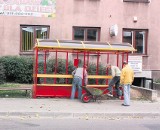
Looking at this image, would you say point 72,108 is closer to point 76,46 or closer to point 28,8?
point 76,46

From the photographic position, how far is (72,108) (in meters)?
13.3

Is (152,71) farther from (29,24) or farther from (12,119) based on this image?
(12,119)

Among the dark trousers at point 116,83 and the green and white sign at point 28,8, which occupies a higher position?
the green and white sign at point 28,8

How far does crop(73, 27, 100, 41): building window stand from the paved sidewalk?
7506mm

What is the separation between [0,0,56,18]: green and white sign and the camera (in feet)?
69.3

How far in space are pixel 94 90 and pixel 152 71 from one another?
344 inches

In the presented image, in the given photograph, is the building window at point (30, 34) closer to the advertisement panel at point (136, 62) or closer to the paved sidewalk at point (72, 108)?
the advertisement panel at point (136, 62)

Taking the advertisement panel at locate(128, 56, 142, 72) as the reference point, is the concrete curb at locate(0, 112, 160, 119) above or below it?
below

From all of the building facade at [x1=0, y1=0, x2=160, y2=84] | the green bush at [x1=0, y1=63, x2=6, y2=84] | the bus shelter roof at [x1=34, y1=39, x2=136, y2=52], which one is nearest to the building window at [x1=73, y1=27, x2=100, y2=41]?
the building facade at [x1=0, y1=0, x2=160, y2=84]

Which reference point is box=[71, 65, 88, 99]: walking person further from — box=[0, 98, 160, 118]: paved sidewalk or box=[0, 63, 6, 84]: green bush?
box=[0, 63, 6, 84]: green bush

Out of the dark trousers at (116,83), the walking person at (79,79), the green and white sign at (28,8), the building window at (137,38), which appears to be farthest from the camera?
the building window at (137,38)

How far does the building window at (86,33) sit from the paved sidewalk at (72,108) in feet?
24.6

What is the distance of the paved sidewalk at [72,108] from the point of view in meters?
12.3

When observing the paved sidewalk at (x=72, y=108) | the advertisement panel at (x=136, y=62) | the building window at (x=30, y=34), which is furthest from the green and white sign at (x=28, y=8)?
the paved sidewalk at (x=72, y=108)
